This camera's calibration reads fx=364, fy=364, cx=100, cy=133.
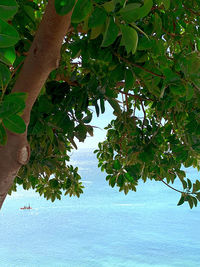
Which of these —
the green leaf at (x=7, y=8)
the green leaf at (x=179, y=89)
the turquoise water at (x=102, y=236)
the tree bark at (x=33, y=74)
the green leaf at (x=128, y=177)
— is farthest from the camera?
the turquoise water at (x=102, y=236)

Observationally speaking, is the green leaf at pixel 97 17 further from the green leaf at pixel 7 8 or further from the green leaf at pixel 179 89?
the green leaf at pixel 179 89

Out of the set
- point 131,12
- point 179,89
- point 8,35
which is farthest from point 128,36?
point 179,89

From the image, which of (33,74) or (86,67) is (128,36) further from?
(86,67)

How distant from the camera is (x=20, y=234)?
1262cm

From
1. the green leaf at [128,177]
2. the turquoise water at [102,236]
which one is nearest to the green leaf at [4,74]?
the green leaf at [128,177]

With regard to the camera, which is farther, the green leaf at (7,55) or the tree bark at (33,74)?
the tree bark at (33,74)

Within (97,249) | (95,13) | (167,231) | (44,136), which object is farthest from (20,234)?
(95,13)

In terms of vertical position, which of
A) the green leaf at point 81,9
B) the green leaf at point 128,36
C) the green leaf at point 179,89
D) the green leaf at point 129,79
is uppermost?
the green leaf at point 129,79

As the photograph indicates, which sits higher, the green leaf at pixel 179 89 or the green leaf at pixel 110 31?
the green leaf at pixel 179 89

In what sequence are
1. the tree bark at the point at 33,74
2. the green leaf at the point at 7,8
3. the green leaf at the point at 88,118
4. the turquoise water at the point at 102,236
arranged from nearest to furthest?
the green leaf at the point at 7,8 < the tree bark at the point at 33,74 < the green leaf at the point at 88,118 < the turquoise water at the point at 102,236

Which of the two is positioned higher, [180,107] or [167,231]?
[167,231]

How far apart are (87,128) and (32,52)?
0.55m

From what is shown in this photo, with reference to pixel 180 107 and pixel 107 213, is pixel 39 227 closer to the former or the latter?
pixel 107 213

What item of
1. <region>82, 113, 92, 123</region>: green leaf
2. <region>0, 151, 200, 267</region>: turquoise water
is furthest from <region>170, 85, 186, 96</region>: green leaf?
<region>0, 151, 200, 267</region>: turquoise water
